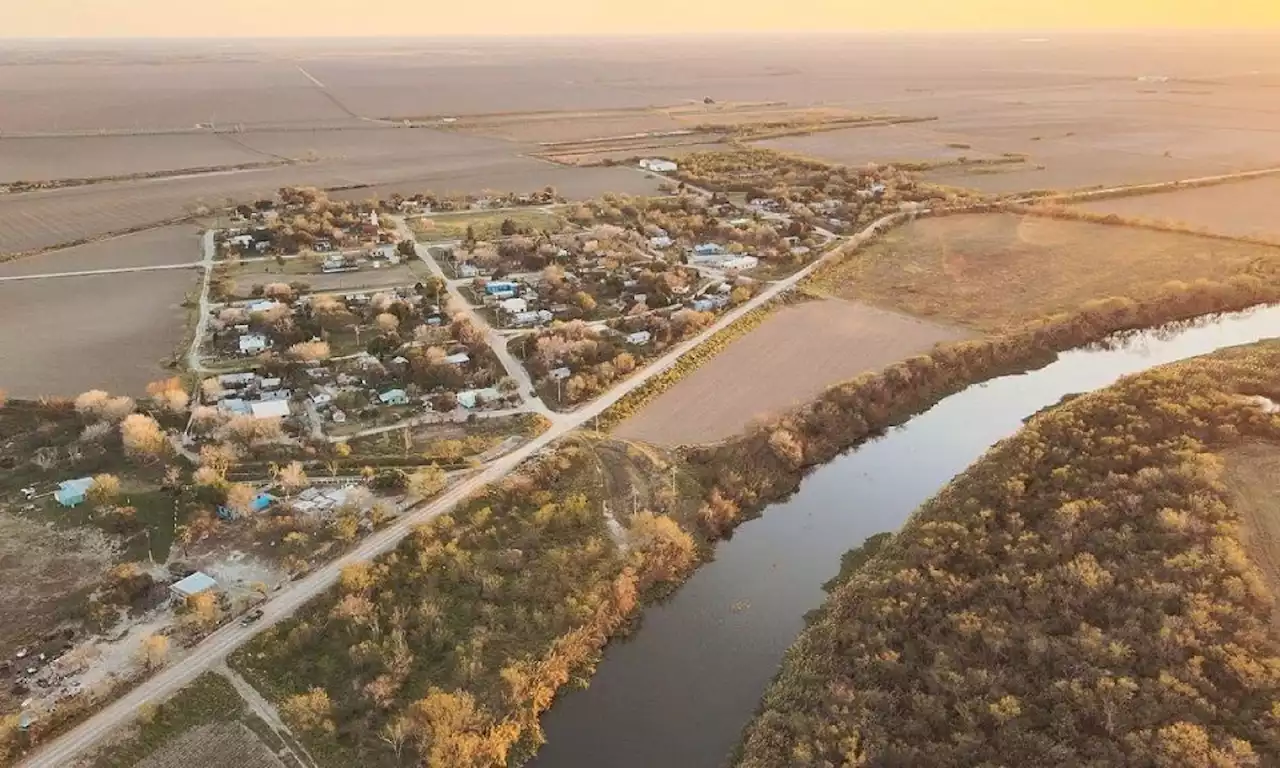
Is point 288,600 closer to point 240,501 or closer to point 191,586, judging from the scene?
point 191,586

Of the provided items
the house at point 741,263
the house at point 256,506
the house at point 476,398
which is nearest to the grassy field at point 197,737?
the house at point 256,506

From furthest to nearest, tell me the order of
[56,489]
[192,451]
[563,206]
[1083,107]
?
[1083,107], [563,206], [192,451], [56,489]

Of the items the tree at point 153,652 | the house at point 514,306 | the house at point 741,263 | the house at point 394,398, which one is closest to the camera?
the tree at point 153,652

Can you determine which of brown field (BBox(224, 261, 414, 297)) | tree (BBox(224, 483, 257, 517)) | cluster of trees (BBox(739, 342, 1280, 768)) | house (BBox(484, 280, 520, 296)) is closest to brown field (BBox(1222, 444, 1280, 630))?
cluster of trees (BBox(739, 342, 1280, 768))

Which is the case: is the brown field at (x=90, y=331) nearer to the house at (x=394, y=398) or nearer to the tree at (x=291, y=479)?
the house at (x=394, y=398)

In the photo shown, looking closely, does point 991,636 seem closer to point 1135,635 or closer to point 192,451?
point 1135,635

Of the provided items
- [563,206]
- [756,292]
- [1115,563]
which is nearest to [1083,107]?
[563,206]
